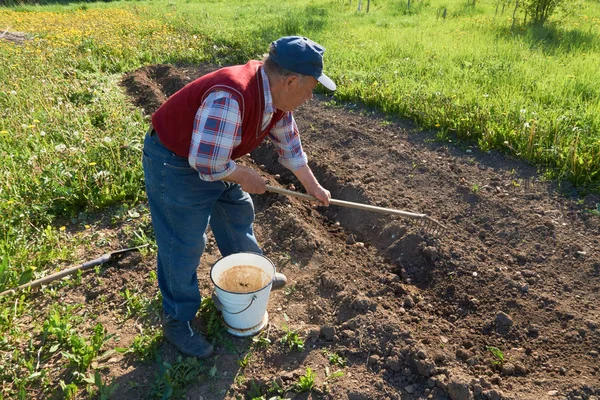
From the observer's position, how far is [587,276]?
3111 millimetres

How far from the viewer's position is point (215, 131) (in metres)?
2.02

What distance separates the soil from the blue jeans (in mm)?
409

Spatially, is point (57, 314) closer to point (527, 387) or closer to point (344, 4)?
point (527, 387)

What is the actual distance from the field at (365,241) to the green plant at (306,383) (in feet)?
0.06

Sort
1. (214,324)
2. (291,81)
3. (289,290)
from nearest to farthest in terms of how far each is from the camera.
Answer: (291,81) → (214,324) → (289,290)

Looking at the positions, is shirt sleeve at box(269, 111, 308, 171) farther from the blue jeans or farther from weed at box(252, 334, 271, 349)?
weed at box(252, 334, 271, 349)

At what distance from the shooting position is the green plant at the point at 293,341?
266 centimetres

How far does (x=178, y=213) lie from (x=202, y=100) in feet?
2.04

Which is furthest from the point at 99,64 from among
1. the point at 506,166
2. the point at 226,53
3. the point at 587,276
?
the point at 587,276

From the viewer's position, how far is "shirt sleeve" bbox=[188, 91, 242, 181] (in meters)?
2.00

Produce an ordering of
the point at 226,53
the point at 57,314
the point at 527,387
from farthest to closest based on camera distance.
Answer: the point at 226,53, the point at 57,314, the point at 527,387

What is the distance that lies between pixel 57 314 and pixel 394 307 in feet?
7.02

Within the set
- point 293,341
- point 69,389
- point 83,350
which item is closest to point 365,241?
point 293,341

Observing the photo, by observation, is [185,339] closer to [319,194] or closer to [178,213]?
[178,213]
